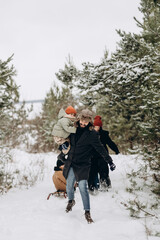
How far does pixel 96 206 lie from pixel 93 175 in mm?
1094

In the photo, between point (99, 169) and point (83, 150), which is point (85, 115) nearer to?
point (83, 150)

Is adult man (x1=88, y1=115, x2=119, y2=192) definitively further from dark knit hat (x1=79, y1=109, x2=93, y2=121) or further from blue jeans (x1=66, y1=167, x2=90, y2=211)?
dark knit hat (x1=79, y1=109, x2=93, y2=121)

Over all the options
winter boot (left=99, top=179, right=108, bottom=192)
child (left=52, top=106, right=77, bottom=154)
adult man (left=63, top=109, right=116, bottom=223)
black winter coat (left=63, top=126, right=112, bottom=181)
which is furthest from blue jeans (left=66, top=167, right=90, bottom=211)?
winter boot (left=99, top=179, right=108, bottom=192)

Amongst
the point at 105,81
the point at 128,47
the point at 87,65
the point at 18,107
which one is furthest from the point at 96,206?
the point at 18,107

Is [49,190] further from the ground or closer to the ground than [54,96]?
closer to the ground

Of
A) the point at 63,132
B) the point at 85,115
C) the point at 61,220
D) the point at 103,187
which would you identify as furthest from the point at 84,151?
the point at 103,187

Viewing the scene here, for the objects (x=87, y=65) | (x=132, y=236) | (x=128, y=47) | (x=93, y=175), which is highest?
(x=128, y=47)

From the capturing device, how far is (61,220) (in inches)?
157

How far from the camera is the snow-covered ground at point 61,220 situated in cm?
337

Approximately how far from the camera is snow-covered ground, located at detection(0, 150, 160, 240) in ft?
11.0

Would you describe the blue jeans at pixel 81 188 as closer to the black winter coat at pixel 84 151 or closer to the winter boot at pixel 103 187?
the black winter coat at pixel 84 151

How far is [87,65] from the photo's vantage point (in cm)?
664

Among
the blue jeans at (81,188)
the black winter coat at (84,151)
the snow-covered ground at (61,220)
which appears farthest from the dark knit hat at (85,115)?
the snow-covered ground at (61,220)

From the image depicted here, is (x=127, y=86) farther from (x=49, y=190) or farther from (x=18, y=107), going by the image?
(x=18, y=107)
